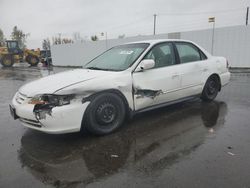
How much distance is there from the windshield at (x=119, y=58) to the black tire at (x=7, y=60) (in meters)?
23.7

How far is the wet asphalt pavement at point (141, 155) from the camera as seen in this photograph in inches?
95.3

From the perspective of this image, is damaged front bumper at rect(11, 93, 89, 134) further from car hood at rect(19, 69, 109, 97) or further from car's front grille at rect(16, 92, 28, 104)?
car hood at rect(19, 69, 109, 97)

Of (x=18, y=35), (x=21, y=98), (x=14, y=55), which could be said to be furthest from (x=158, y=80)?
(x=18, y=35)

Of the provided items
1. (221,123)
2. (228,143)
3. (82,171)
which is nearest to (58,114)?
(82,171)

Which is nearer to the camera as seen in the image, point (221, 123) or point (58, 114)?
point (58, 114)

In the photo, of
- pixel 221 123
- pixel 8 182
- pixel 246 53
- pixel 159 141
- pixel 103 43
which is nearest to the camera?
pixel 8 182

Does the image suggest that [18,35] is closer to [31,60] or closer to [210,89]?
[31,60]

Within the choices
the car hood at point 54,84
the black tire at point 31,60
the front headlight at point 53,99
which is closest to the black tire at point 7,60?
the black tire at point 31,60

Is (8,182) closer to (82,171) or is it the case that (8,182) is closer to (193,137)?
(82,171)

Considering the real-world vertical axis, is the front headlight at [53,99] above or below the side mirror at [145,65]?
below

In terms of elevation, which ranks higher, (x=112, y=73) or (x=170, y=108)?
(x=112, y=73)

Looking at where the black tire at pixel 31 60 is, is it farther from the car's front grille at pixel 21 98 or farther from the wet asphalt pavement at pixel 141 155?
the car's front grille at pixel 21 98

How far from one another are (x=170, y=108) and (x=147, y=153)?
2.24 metres

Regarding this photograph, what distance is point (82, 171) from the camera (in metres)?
2.64
